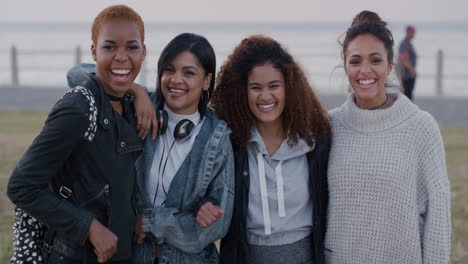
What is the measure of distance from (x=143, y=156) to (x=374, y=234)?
1.07m

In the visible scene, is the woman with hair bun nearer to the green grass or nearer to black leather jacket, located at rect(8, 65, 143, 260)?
black leather jacket, located at rect(8, 65, 143, 260)

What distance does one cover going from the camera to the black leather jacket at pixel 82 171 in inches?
95.6

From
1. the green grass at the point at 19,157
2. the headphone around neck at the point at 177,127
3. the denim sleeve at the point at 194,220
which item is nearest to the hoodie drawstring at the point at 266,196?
the denim sleeve at the point at 194,220

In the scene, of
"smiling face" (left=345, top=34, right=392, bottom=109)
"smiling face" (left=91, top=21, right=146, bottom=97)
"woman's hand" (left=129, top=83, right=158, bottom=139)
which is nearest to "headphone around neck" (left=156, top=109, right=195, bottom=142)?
"woman's hand" (left=129, top=83, right=158, bottom=139)

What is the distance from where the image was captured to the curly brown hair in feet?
10.4

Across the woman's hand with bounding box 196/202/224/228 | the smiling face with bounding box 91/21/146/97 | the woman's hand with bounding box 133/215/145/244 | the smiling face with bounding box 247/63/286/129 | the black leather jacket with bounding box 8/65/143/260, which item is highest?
the smiling face with bounding box 91/21/146/97

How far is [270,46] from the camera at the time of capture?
3.23 m

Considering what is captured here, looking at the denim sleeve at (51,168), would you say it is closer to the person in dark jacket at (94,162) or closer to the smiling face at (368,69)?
the person in dark jacket at (94,162)

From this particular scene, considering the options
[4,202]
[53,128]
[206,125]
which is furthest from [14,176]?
[4,202]

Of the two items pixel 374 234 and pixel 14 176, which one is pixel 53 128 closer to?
pixel 14 176

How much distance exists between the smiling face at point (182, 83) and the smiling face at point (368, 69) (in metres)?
0.70

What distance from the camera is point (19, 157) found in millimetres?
7773

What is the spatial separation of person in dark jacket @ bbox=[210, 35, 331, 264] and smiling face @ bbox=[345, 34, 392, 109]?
0.23m

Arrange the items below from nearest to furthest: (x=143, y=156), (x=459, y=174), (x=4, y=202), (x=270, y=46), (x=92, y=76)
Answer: (x=92, y=76) → (x=143, y=156) → (x=270, y=46) → (x=4, y=202) → (x=459, y=174)
